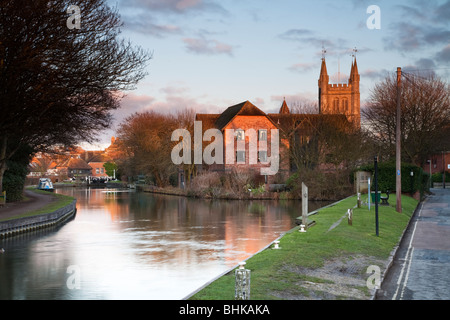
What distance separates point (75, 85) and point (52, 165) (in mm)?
154495

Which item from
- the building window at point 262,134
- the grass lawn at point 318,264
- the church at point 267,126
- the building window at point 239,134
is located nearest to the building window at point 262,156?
the church at point 267,126

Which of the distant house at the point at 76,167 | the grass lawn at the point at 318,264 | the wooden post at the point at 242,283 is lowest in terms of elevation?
the grass lawn at the point at 318,264

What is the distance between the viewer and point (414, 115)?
52.0 m

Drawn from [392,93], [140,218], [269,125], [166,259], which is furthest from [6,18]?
[269,125]

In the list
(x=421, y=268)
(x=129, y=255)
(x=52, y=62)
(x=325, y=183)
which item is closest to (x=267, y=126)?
(x=325, y=183)

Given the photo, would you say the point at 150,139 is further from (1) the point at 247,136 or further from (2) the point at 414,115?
(2) the point at 414,115

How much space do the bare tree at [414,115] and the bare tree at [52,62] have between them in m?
33.3

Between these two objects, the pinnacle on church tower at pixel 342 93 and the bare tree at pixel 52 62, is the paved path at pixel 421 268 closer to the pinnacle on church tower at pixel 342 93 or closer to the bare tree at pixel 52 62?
the bare tree at pixel 52 62

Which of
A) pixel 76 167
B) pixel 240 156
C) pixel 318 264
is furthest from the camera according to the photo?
pixel 76 167

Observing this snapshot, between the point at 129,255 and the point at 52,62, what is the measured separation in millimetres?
11034

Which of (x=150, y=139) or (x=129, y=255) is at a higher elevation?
(x=150, y=139)

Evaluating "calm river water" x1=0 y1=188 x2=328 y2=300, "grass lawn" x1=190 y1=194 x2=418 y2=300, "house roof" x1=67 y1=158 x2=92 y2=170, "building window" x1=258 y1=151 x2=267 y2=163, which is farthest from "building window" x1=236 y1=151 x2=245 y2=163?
"house roof" x1=67 y1=158 x2=92 y2=170

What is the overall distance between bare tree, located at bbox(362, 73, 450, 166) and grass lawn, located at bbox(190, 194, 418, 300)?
107ft

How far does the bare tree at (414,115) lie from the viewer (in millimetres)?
51906
